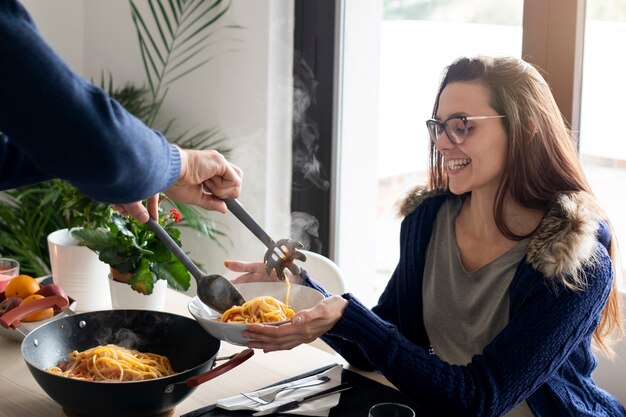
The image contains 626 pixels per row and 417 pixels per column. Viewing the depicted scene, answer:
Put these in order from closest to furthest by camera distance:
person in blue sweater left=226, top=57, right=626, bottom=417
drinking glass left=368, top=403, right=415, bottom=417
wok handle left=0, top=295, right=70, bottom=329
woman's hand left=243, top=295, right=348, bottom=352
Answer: drinking glass left=368, top=403, right=415, bottom=417, woman's hand left=243, top=295, right=348, bottom=352, person in blue sweater left=226, top=57, right=626, bottom=417, wok handle left=0, top=295, right=70, bottom=329

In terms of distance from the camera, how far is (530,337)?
5.71ft

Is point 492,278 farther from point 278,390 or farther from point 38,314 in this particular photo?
point 38,314

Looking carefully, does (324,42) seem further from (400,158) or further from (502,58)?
(502,58)

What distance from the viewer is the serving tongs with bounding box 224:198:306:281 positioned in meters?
1.77

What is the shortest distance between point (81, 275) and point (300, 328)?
0.86 metres

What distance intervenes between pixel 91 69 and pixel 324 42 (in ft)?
4.39

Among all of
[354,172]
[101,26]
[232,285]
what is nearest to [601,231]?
[232,285]

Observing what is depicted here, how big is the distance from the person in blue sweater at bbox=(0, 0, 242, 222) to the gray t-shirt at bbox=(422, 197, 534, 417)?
0.98m

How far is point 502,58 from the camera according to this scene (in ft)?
6.77

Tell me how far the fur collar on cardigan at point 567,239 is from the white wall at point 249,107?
168cm

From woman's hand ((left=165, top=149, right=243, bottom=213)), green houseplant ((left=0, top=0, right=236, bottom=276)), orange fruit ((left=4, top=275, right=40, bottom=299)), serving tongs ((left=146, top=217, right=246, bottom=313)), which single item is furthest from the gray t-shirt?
green houseplant ((left=0, top=0, right=236, bottom=276))

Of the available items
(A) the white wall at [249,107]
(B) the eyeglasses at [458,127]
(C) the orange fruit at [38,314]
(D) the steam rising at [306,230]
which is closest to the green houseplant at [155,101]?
(A) the white wall at [249,107]

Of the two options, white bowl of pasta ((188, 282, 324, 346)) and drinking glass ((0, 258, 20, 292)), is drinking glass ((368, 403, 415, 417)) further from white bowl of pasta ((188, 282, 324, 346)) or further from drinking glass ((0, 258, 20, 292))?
drinking glass ((0, 258, 20, 292))

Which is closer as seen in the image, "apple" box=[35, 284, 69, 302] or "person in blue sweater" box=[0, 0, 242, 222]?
"person in blue sweater" box=[0, 0, 242, 222]
